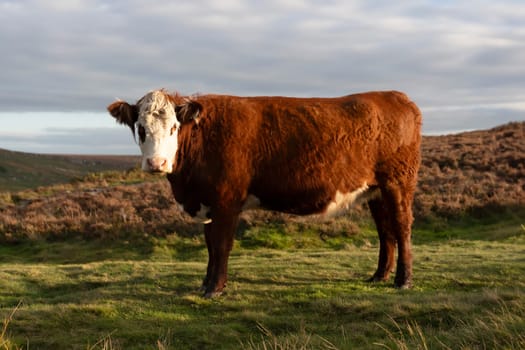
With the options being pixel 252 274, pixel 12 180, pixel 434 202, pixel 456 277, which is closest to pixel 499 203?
pixel 434 202

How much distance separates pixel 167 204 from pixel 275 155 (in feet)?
51.9

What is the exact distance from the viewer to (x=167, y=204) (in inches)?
969

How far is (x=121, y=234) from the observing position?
20.1 m

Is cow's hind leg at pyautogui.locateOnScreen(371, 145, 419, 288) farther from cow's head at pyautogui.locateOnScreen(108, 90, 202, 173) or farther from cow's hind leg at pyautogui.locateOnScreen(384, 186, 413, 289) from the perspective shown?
cow's head at pyautogui.locateOnScreen(108, 90, 202, 173)

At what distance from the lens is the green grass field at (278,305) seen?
22.4ft

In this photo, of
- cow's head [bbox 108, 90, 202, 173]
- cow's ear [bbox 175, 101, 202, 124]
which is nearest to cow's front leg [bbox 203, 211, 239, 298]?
cow's head [bbox 108, 90, 202, 173]

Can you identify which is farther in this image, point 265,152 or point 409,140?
point 409,140

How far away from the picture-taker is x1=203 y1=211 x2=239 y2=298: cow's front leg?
9.22 m

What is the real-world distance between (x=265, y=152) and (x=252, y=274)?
2782 millimetres

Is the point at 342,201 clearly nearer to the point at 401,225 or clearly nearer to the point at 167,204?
the point at 401,225

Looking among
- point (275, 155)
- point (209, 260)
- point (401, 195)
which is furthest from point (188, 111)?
point (401, 195)

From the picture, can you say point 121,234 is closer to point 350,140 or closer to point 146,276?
point 146,276

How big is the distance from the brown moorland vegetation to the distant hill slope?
34630 millimetres

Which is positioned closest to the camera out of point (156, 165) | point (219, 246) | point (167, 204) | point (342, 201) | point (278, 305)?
point (156, 165)
